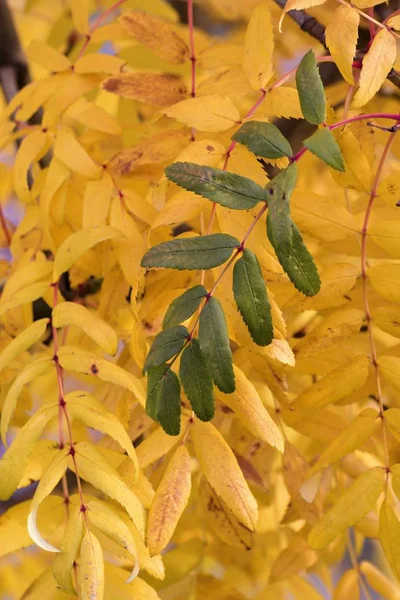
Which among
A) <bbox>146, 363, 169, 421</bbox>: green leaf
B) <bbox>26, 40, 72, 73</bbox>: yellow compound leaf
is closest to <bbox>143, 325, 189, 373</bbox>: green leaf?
<bbox>146, 363, 169, 421</bbox>: green leaf

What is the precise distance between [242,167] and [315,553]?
1.37ft

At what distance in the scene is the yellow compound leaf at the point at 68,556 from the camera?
52 centimetres

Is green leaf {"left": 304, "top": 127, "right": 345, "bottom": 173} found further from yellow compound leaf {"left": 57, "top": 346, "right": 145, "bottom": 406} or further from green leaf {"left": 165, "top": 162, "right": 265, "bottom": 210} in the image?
yellow compound leaf {"left": 57, "top": 346, "right": 145, "bottom": 406}

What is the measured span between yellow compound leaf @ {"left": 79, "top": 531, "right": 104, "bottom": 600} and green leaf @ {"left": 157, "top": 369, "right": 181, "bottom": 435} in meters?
0.10

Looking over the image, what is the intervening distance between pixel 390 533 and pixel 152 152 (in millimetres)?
328

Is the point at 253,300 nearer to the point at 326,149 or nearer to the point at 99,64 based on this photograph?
the point at 326,149

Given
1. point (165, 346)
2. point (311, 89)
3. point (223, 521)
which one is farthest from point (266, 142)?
point (223, 521)

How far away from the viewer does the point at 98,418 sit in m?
0.56

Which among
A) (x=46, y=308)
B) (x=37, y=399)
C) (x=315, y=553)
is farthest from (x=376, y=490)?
(x=37, y=399)

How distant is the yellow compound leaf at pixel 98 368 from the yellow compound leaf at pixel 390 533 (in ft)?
0.59

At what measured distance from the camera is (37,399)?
3.90 ft

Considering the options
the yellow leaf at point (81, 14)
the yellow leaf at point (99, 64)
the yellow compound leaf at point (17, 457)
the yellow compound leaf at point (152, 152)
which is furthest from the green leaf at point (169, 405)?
the yellow leaf at point (81, 14)

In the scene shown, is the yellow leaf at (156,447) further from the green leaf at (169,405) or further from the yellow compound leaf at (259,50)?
the yellow compound leaf at (259,50)

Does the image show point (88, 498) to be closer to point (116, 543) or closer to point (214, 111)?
point (116, 543)
